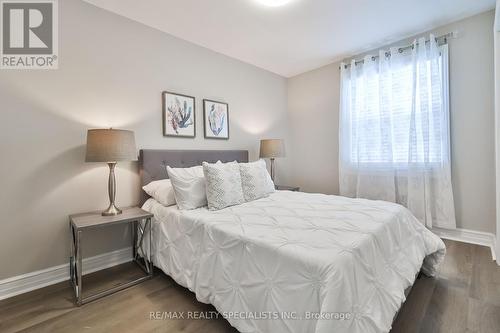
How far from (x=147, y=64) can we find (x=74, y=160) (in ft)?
4.13

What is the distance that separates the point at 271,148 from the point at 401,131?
5.71ft

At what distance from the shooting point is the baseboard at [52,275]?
5.93 feet

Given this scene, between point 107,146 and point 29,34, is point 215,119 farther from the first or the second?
point 29,34

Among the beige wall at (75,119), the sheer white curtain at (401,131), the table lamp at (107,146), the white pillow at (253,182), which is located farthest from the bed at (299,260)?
the sheer white curtain at (401,131)

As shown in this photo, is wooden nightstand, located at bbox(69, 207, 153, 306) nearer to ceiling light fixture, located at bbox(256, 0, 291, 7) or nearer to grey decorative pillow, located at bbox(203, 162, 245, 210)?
grey decorative pillow, located at bbox(203, 162, 245, 210)

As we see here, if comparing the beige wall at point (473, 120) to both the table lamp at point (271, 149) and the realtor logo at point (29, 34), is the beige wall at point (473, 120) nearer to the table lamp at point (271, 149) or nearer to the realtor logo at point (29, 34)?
the table lamp at point (271, 149)

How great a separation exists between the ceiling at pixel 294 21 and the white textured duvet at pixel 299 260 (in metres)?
1.98

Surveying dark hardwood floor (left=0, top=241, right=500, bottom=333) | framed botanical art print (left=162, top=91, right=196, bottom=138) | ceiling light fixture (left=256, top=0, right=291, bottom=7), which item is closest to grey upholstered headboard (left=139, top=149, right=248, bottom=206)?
framed botanical art print (left=162, top=91, right=196, bottom=138)

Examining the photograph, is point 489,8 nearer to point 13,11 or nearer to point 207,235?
point 207,235

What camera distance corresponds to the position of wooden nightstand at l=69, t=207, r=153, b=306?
170cm

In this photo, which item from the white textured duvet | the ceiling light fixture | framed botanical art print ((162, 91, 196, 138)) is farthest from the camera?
framed botanical art print ((162, 91, 196, 138))

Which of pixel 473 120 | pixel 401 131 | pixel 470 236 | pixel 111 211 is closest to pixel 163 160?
pixel 111 211

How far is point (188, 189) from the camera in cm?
213

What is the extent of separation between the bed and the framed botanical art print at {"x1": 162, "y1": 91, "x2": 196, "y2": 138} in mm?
1003
